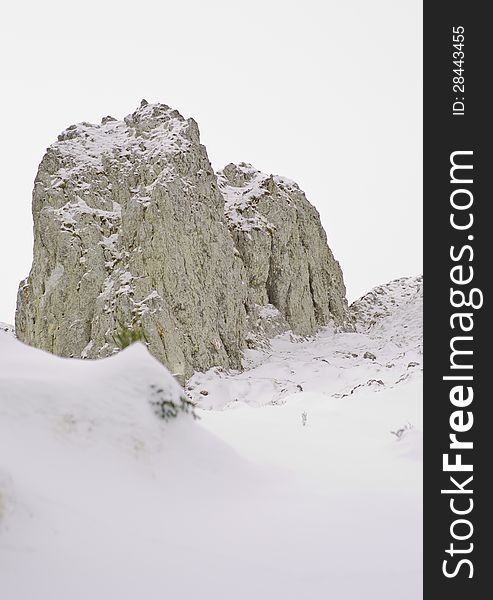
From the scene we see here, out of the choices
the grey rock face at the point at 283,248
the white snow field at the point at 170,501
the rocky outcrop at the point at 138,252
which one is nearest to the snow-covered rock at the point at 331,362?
the rocky outcrop at the point at 138,252

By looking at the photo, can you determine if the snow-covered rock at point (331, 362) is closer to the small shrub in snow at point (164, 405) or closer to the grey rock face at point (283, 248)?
the grey rock face at point (283, 248)

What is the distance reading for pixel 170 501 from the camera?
3744 mm

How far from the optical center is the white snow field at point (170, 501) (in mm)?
2688

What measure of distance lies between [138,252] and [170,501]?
2941 centimetres

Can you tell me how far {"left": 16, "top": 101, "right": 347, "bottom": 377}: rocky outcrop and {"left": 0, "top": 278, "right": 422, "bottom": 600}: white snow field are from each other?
77.3 ft

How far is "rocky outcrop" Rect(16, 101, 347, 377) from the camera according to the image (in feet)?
100

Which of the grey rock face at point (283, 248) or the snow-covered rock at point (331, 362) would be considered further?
the grey rock face at point (283, 248)

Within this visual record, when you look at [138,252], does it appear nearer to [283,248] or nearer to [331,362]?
[331,362]

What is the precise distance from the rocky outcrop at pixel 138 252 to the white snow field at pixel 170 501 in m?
23.6

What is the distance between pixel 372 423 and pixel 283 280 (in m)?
36.5

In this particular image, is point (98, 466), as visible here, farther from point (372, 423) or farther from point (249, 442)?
point (372, 423)

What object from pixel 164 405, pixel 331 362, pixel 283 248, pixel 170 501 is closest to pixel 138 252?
pixel 331 362

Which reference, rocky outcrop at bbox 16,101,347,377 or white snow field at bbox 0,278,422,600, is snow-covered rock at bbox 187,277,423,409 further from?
white snow field at bbox 0,278,422,600

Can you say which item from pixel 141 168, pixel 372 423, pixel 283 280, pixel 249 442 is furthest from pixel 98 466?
pixel 283 280
